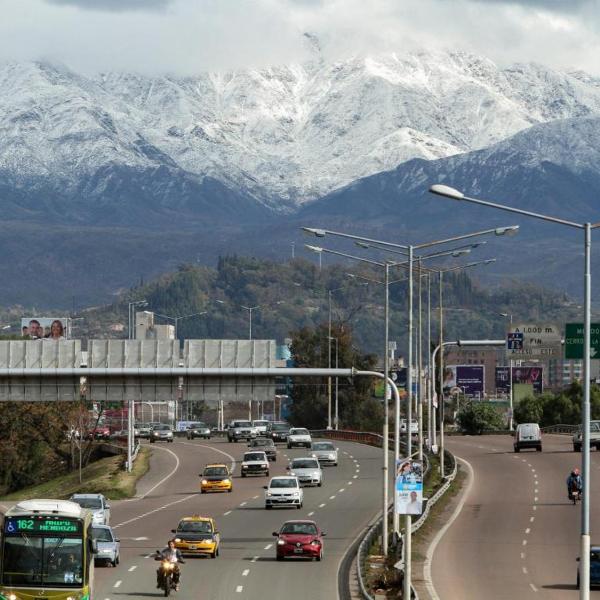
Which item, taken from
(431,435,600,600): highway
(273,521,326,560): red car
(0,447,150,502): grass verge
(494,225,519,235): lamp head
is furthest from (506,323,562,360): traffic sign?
(494,225,519,235): lamp head

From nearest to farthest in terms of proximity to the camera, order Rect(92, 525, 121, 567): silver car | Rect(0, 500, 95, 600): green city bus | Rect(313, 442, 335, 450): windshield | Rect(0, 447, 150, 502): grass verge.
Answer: Rect(0, 500, 95, 600): green city bus, Rect(92, 525, 121, 567): silver car, Rect(0, 447, 150, 502): grass verge, Rect(313, 442, 335, 450): windshield

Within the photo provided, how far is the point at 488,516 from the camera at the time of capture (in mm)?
73562

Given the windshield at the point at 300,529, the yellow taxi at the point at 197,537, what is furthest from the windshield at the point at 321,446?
the windshield at the point at 300,529

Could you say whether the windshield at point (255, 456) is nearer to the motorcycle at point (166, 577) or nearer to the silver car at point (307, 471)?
the silver car at point (307, 471)

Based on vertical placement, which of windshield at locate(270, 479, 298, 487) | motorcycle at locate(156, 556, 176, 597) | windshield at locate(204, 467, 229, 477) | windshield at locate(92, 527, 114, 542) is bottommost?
motorcycle at locate(156, 556, 176, 597)

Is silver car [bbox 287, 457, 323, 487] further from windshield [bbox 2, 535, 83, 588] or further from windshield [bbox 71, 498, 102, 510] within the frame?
windshield [bbox 2, 535, 83, 588]

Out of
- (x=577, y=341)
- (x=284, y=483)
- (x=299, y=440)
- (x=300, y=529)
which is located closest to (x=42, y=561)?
(x=577, y=341)

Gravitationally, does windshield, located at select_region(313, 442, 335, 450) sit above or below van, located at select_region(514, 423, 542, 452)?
below

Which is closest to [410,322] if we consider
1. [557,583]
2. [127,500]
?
[557,583]

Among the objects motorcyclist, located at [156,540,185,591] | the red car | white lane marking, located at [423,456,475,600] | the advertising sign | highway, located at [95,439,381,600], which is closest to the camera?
the advertising sign

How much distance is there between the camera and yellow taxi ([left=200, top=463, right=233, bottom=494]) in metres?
90.8

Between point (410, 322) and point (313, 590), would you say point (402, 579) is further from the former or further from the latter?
point (410, 322)

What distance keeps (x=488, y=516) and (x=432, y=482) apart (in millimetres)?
11595

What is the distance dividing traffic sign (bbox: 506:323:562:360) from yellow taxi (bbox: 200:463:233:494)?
16705 mm
